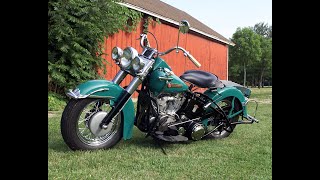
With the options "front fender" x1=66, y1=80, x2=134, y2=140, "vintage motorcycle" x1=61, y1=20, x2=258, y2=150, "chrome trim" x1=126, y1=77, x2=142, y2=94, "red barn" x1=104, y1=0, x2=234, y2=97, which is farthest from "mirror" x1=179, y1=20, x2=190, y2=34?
"red barn" x1=104, y1=0, x2=234, y2=97

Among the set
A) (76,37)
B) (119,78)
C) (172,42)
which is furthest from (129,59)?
(172,42)

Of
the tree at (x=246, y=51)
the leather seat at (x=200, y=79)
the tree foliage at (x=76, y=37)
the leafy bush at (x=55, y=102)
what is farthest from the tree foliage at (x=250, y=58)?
the leather seat at (x=200, y=79)

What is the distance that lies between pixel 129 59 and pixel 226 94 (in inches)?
56.6

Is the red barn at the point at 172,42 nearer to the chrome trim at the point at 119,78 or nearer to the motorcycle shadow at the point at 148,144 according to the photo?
the motorcycle shadow at the point at 148,144

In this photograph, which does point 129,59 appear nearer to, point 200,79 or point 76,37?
point 200,79

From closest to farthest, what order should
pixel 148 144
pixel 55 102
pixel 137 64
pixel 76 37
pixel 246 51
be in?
pixel 137 64, pixel 148 144, pixel 55 102, pixel 76 37, pixel 246 51

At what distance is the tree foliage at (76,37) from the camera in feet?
24.9

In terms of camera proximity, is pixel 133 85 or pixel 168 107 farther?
pixel 168 107

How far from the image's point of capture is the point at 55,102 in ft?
24.0

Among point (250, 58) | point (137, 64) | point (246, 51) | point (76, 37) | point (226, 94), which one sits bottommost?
point (226, 94)

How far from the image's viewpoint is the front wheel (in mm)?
3094

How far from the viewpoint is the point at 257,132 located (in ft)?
15.3

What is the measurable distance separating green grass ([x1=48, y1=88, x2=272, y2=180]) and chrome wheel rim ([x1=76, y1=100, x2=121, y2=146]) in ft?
0.49

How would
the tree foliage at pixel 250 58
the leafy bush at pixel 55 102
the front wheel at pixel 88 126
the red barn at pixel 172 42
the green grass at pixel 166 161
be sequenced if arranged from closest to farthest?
the green grass at pixel 166 161 → the front wheel at pixel 88 126 → the leafy bush at pixel 55 102 → the red barn at pixel 172 42 → the tree foliage at pixel 250 58
